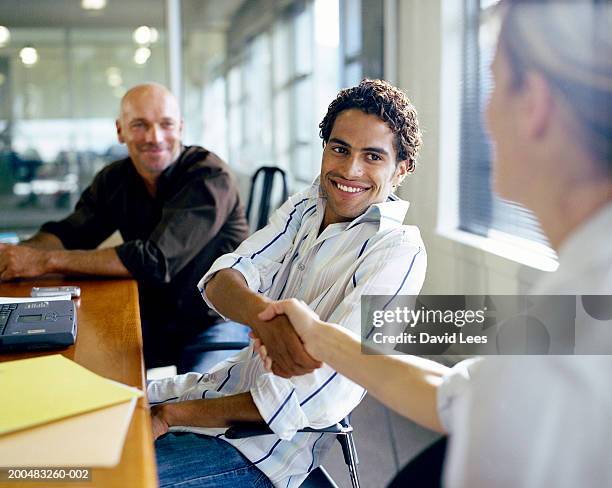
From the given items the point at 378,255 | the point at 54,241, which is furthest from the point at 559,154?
the point at 54,241

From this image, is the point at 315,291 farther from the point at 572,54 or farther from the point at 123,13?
the point at 123,13

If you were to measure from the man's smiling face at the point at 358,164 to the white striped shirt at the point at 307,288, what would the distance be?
4cm

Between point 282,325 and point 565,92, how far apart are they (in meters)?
0.65

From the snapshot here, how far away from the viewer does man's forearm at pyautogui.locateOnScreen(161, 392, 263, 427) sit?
124cm

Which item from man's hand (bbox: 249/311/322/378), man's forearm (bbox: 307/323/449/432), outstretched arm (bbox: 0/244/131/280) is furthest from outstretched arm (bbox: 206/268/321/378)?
outstretched arm (bbox: 0/244/131/280)

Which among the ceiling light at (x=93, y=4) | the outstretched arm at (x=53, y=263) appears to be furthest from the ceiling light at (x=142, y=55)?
the outstretched arm at (x=53, y=263)

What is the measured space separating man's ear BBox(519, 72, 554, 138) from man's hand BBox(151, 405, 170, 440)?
0.89m

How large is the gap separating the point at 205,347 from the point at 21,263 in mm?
576

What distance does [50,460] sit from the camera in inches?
30.3

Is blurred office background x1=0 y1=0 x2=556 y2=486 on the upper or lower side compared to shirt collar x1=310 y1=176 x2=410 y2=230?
upper

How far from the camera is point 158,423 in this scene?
1272 millimetres

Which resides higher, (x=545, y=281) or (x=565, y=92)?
(x=565, y=92)

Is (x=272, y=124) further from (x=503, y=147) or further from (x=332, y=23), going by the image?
(x=503, y=147)

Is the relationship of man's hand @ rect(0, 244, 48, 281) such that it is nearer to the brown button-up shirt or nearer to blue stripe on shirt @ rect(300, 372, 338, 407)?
the brown button-up shirt
